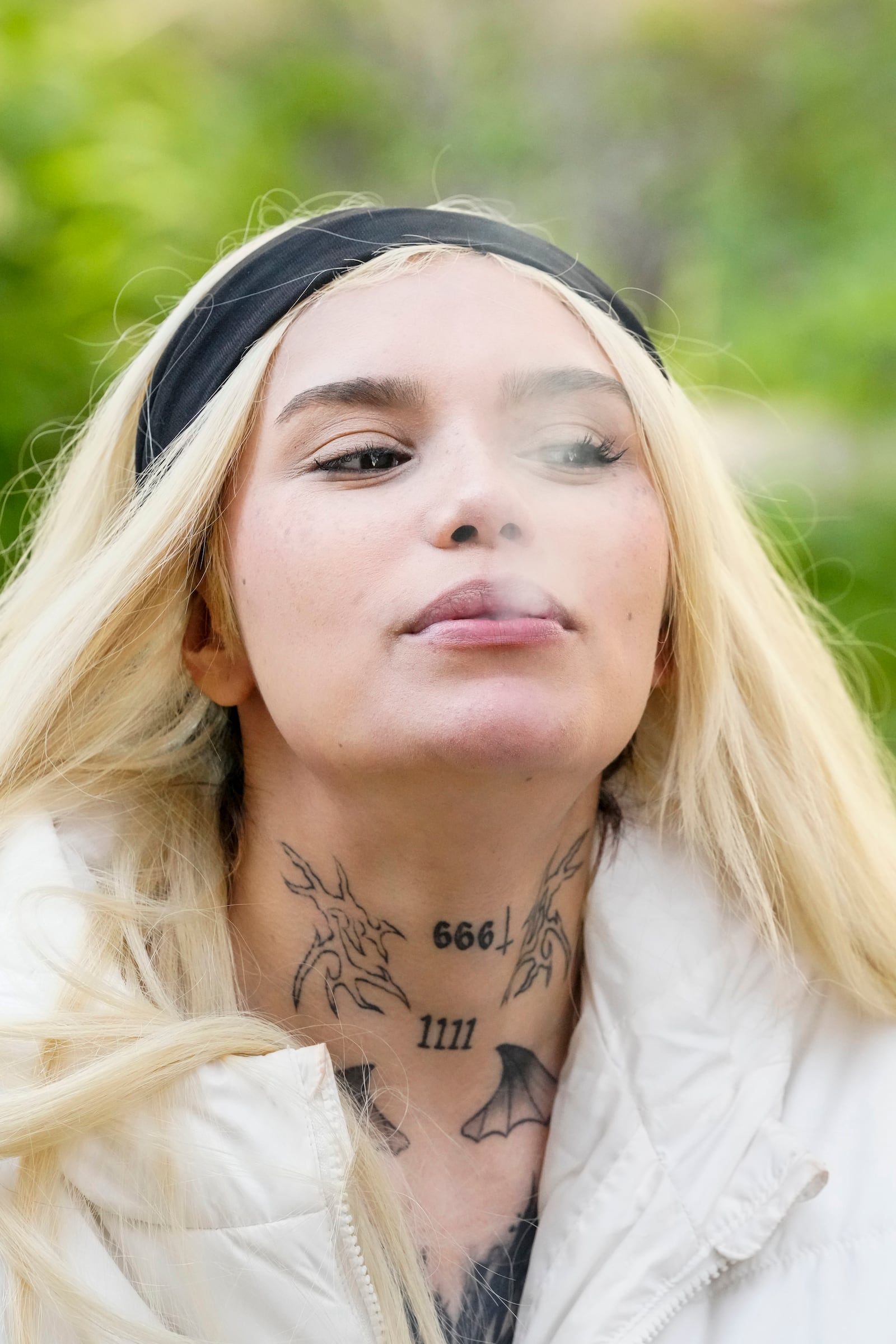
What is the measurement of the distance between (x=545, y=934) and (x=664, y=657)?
1.79ft

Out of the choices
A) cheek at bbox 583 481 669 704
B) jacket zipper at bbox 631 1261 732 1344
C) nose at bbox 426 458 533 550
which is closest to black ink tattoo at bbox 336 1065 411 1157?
jacket zipper at bbox 631 1261 732 1344

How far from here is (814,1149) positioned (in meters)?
1.95

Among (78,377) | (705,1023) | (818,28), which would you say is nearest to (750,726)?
(705,1023)

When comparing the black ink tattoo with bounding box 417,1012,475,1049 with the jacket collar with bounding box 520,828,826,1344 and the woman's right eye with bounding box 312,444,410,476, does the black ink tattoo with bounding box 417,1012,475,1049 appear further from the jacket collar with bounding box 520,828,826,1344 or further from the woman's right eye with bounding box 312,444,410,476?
the woman's right eye with bounding box 312,444,410,476

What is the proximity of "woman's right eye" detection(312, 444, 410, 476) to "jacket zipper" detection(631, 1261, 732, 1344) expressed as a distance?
50.9 inches

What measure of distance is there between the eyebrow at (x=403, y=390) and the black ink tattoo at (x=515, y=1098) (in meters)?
1.09

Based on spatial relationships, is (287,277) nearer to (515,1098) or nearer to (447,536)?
(447,536)

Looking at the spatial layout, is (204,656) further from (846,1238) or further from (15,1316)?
(846,1238)

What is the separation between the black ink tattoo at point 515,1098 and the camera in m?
2.02

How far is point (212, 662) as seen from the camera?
2.07 m

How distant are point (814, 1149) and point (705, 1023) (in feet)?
0.84

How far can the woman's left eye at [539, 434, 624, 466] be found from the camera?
1.86m

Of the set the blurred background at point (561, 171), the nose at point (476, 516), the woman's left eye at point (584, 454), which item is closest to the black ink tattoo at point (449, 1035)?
the nose at point (476, 516)

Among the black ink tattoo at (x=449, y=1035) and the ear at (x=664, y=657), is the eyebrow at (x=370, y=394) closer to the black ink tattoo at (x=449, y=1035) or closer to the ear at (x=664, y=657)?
the ear at (x=664, y=657)
